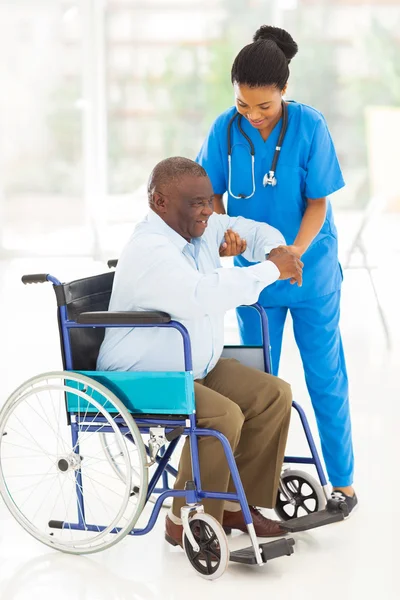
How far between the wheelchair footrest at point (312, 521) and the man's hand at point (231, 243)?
2.31 ft

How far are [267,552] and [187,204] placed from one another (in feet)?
2.75

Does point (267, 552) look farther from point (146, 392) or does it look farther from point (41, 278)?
point (41, 278)

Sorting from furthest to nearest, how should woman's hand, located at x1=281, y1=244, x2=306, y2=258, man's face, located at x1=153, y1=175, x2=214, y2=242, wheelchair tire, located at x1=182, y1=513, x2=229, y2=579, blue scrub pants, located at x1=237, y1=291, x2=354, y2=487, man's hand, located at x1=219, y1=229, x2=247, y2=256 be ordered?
1. blue scrub pants, located at x1=237, y1=291, x2=354, y2=487
2. man's hand, located at x1=219, y1=229, x2=247, y2=256
3. woman's hand, located at x1=281, y1=244, x2=306, y2=258
4. man's face, located at x1=153, y1=175, x2=214, y2=242
5. wheelchair tire, located at x1=182, y1=513, x2=229, y2=579

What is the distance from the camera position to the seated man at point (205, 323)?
2.26 meters

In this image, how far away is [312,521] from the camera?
2428 millimetres

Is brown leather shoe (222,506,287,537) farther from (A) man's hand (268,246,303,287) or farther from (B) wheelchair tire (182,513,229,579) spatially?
(A) man's hand (268,246,303,287)

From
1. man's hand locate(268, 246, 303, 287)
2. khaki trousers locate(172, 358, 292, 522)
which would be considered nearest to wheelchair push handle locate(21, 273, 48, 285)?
khaki trousers locate(172, 358, 292, 522)

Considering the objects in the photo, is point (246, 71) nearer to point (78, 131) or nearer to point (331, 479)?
point (331, 479)

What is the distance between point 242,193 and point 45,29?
14.2ft

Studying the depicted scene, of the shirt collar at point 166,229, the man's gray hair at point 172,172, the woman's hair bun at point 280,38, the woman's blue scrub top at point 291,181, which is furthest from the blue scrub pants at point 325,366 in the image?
the woman's hair bun at point 280,38

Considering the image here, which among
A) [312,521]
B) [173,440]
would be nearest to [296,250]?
[173,440]

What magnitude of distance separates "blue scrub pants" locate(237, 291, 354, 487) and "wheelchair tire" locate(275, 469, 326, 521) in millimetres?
131

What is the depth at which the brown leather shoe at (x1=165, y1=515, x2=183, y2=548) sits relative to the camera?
239cm

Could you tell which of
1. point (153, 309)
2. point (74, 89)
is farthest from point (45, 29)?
point (153, 309)
